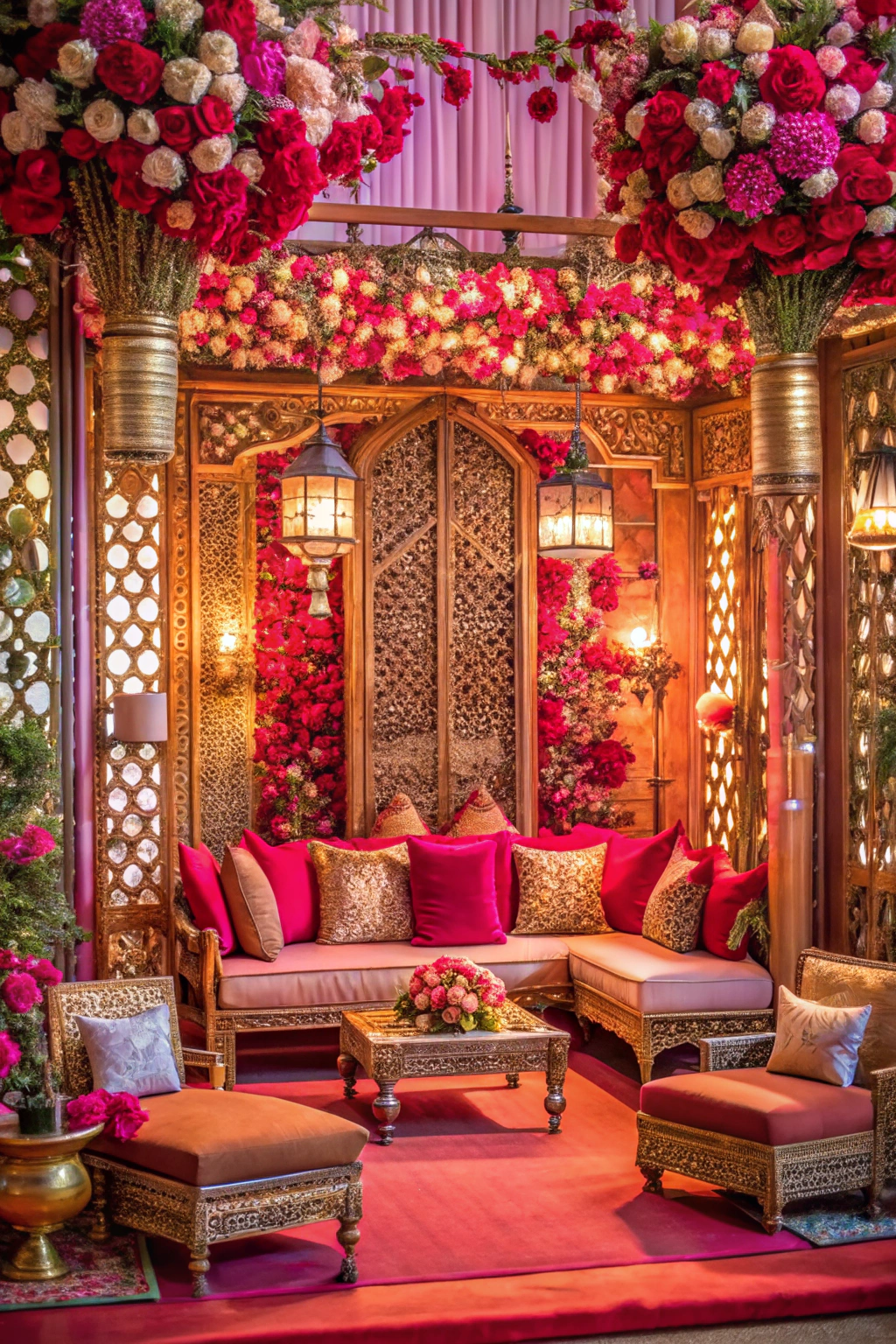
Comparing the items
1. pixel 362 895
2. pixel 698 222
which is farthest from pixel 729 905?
pixel 698 222

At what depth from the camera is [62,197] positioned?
10.3ft

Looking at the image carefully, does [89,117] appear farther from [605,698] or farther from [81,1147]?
[605,698]

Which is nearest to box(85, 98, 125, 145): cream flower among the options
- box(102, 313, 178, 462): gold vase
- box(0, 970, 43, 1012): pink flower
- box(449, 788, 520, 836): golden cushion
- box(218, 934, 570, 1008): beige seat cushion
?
box(102, 313, 178, 462): gold vase

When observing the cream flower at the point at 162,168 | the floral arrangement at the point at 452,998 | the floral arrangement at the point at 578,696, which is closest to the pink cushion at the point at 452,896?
the floral arrangement at the point at 452,998

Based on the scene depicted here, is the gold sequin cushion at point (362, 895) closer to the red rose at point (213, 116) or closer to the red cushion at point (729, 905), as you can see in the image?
the red cushion at point (729, 905)

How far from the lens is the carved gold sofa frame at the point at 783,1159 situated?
5.10 meters

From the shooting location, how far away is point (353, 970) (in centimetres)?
721

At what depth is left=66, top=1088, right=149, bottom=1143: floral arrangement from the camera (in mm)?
4727

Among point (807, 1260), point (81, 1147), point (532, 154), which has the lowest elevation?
point (807, 1260)

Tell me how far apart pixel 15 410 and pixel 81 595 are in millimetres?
772

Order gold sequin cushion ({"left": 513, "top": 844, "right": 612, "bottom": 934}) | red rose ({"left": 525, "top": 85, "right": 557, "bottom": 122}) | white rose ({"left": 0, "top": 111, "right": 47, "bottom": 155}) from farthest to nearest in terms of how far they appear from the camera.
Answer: gold sequin cushion ({"left": 513, "top": 844, "right": 612, "bottom": 934}) → red rose ({"left": 525, "top": 85, "right": 557, "bottom": 122}) → white rose ({"left": 0, "top": 111, "right": 47, "bottom": 155})

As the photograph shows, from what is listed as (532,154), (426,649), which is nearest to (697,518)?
(426,649)

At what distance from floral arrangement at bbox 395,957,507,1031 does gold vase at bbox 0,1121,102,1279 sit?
1983 millimetres

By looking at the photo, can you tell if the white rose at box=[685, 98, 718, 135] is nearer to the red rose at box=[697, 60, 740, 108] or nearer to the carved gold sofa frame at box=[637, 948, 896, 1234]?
the red rose at box=[697, 60, 740, 108]
